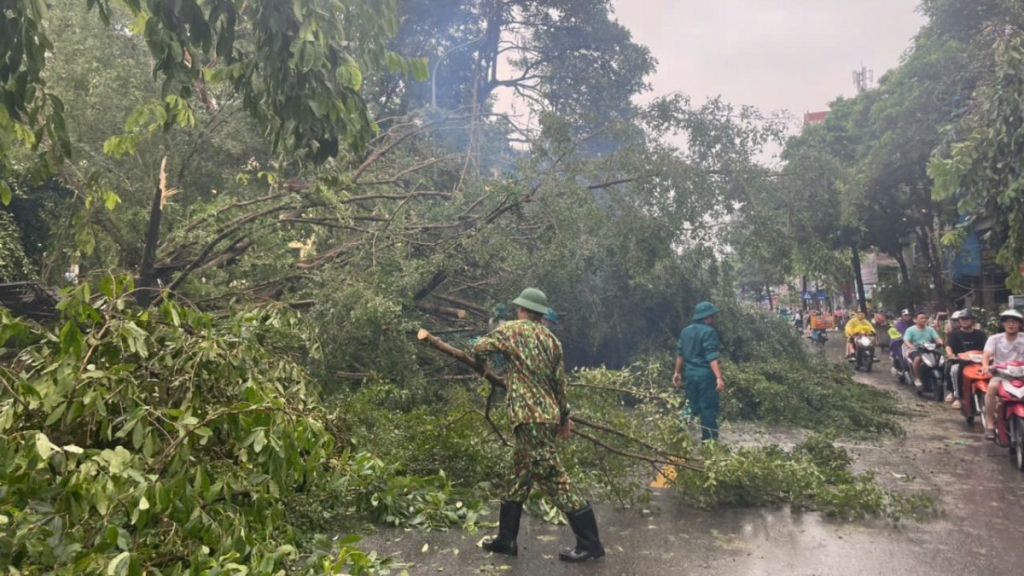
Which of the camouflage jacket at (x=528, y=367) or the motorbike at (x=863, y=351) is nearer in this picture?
the camouflage jacket at (x=528, y=367)

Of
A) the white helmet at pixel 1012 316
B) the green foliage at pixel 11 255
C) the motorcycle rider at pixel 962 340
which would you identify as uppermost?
the green foliage at pixel 11 255

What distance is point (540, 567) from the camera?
5023 millimetres

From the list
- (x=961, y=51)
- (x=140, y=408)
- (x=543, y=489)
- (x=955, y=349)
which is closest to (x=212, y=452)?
(x=140, y=408)

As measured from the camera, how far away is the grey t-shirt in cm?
901

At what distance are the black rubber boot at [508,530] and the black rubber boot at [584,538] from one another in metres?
0.30

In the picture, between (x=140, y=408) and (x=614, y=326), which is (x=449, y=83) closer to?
(x=614, y=326)

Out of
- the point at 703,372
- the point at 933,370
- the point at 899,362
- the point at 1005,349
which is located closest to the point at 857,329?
the point at 899,362

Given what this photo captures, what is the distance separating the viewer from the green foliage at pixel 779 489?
247 inches

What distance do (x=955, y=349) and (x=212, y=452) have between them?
1137 cm

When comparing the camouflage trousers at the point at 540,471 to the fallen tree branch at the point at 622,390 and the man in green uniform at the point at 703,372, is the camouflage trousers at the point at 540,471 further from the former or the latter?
the man in green uniform at the point at 703,372

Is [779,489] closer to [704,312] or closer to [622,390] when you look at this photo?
[622,390]

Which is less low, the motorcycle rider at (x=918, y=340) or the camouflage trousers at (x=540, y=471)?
the motorcycle rider at (x=918, y=340)

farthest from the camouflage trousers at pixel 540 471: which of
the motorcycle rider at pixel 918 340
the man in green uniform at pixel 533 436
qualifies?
the motorcycle rider at pixel 918 340

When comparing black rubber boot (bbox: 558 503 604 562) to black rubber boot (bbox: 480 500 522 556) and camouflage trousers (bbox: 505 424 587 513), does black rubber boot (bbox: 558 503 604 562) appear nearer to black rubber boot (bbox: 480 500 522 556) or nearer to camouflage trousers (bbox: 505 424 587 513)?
camouflage trousers (bbox: 505 424 587 513)
